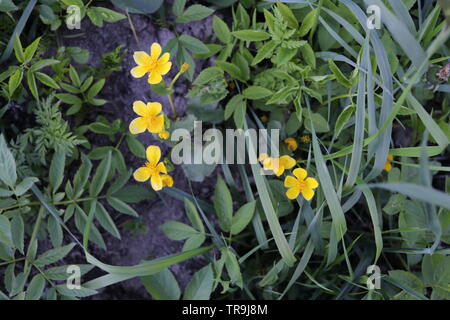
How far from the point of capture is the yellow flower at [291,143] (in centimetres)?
123

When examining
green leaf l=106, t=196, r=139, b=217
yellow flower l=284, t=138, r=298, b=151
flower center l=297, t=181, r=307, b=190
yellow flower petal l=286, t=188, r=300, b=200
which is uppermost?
yellow flower l=284, t=138, r=298, b=151

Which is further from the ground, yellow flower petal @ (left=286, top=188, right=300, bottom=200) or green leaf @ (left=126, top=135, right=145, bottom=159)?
green leaf @ (left=126, top=135, right=145, bottom=159)

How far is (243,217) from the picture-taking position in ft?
3.70

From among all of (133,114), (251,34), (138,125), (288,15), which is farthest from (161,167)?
(288,15)

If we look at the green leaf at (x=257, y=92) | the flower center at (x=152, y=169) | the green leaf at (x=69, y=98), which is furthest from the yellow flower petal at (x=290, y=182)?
the green leaf at (x=69, y=98)

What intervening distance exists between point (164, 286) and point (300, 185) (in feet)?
1.58

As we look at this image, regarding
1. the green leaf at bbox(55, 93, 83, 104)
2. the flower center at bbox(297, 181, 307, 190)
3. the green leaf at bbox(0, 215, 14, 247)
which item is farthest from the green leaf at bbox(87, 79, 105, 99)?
the flower center at bbox(297, 181, 307, 190)

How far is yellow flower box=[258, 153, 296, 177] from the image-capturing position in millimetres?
1080

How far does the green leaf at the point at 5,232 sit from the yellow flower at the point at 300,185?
2.44ft

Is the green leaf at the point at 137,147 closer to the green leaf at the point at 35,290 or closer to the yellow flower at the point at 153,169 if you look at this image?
the yellow flower at the point at 153,169

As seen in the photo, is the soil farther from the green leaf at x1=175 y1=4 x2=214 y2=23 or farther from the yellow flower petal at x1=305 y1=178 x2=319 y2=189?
the yellow flower petal at x1=305 y1=178 x2=319 y2=189

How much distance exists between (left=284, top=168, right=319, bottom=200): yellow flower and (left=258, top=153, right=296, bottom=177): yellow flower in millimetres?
34

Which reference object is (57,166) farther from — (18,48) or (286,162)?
(286,162)
